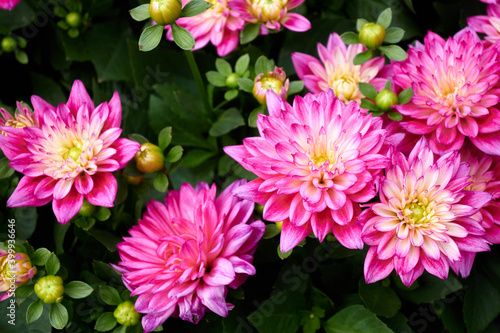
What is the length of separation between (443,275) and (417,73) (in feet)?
1.22

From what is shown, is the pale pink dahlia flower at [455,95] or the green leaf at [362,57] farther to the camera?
the green leaf at [362,57]

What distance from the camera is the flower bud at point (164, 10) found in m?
0.81

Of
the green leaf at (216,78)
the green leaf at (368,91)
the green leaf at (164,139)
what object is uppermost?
the green leaf at (368,91)

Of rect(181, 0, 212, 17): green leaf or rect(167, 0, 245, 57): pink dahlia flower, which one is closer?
rect(181, 0, 212, 17): green leaf

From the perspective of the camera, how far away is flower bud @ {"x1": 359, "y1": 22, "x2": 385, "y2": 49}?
0.91 metres

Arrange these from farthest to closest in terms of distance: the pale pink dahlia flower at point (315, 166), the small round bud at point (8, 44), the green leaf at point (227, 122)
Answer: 1. the small round bud at point (8, 44)
2. the green leaf at point (227, 122)
3. the pale pink dahlia flower at point (315, 166)

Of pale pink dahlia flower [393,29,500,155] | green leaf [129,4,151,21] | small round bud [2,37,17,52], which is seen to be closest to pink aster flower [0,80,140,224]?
green leaf [129,4,151,21]

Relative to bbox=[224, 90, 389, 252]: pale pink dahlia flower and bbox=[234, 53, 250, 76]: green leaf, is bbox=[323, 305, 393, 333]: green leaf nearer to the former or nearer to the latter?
bbox=[224, 90, 389, 252]: pale pink dahlia flower

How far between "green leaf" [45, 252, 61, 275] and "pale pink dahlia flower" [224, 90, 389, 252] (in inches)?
14.2

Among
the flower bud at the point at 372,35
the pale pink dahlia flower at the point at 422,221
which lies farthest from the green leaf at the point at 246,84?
the pale pink dahlia flower at the point at 422,221

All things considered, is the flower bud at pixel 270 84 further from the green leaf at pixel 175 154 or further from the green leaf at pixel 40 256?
the green leaf at pixel 40 256

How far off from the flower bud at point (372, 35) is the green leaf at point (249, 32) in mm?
219

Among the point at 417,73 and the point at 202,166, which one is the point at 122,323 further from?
the point at 417,73

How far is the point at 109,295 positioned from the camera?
907mm
